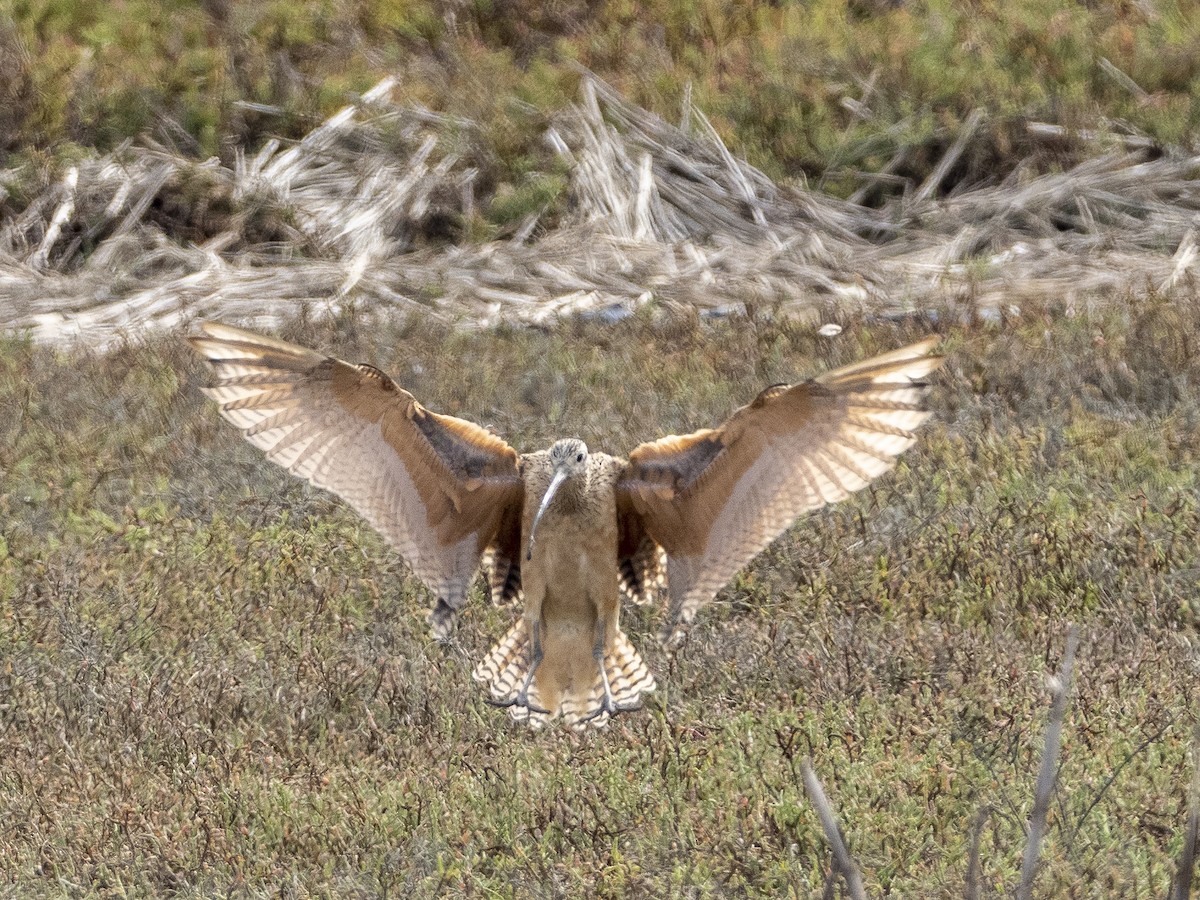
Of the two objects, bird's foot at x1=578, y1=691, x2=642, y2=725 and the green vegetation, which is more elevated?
bird's foot at x1=578, y1=691, x2=642, y2=725

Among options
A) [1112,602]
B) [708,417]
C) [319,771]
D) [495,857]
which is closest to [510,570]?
[319,771]

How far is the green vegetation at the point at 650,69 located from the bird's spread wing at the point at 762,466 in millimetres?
7895

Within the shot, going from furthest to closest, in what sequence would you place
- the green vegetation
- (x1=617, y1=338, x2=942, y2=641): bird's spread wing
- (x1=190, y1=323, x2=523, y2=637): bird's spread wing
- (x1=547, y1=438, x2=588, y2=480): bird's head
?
the green vegetation → (x1=547, y1=438, x2=588, y2=480): bird's head → (x1=190, y1=323, x2=523, y2=637): bird's spread wing → (x1=617, y1=338, x2=942, y2=641): bird's spread wing

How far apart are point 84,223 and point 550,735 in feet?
28.6

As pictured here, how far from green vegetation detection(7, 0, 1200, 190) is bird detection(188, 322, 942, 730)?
309 inches

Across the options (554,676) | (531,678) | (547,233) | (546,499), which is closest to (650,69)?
(547,233)

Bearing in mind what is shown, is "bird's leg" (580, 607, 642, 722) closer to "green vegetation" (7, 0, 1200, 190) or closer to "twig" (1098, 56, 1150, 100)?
"green vegetation" (7, 0, 1200, 190)

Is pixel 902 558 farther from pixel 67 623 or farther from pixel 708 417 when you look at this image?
pixel 67 623

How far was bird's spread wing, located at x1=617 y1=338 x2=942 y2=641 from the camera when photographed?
520cm

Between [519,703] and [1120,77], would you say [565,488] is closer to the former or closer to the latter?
[519,703]

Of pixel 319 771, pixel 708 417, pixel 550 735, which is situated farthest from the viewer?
pixel 708 417

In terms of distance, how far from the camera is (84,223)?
13.3m

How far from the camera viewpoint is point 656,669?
6285mm

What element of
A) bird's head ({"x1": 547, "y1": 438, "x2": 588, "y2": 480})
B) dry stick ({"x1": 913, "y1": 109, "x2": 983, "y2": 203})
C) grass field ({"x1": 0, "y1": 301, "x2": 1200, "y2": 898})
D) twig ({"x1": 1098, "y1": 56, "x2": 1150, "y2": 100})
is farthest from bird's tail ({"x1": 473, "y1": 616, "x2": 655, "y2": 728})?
twig ({"x1": 1098, "y1": 56, "x2": 1150, "y2": 100})
